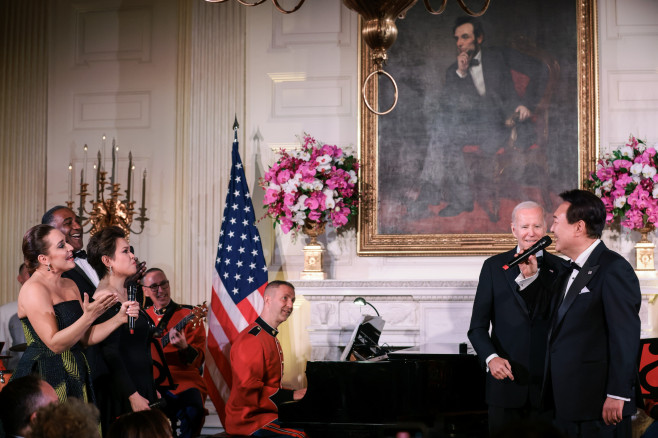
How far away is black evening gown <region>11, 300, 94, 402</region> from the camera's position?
387 cm

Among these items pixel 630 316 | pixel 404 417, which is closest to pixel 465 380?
pixel 404 417

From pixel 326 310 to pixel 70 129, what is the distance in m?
3.26

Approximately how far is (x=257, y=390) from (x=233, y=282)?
1980 millimetres

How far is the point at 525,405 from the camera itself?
4.11 metres

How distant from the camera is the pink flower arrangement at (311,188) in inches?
264

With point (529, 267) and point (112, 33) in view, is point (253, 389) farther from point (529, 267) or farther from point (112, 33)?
point (112, 33)

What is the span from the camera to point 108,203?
7449 millimetres

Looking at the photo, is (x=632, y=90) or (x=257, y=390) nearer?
(x=257, y=390)

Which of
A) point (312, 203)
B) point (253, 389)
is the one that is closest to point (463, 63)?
point (312, 203)

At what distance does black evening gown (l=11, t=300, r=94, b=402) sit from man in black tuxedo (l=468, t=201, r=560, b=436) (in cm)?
206

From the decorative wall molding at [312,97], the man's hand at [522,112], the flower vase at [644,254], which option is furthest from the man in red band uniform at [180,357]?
the flower vase at [644,254]

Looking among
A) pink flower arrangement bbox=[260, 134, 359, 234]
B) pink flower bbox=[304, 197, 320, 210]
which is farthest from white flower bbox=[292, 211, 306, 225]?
pink flower bbox=[304, 197, 320, 210]

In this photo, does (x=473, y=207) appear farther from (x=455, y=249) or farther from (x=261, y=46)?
(x=261, y=46)

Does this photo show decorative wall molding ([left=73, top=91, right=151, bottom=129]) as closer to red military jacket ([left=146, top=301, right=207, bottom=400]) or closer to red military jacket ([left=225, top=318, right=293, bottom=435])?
red military jacket ([left=146, top=301, right=207, bottom=400])
